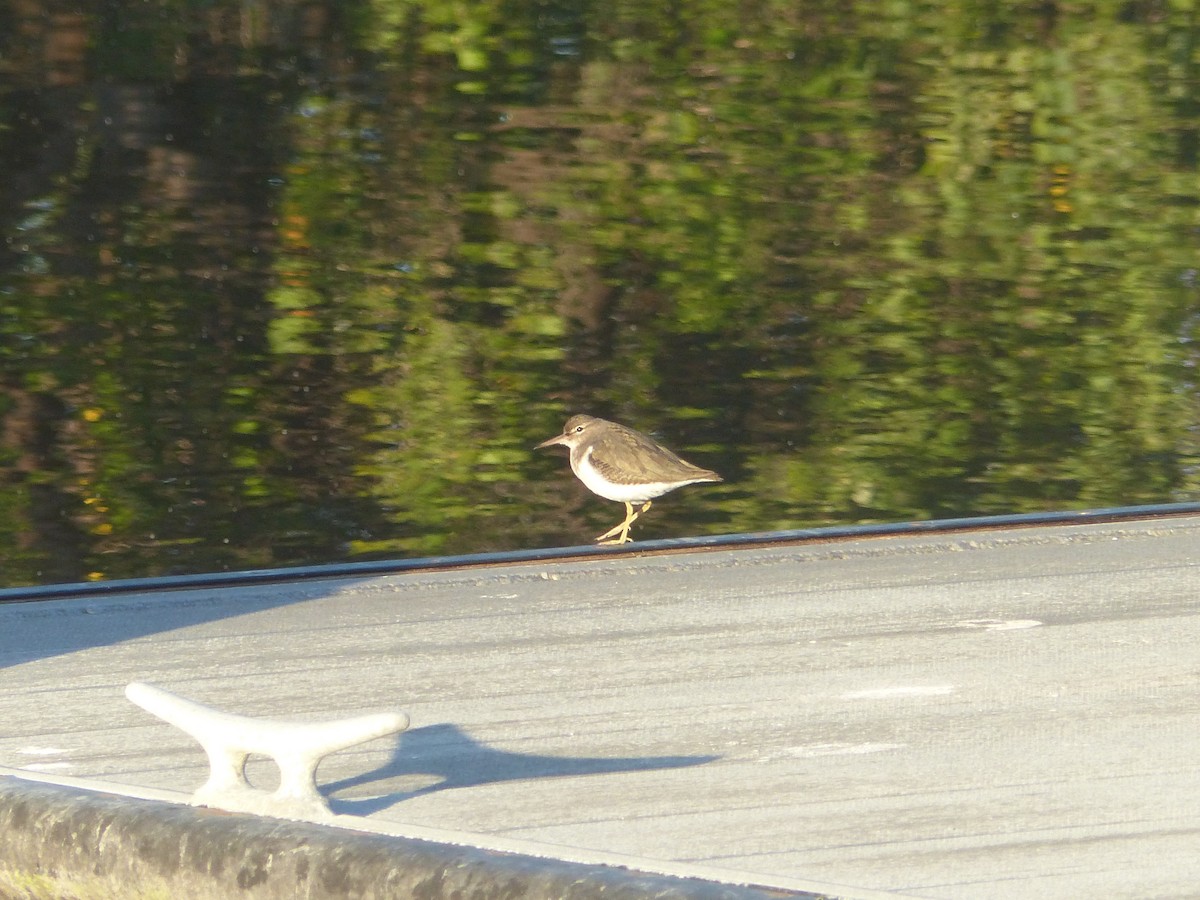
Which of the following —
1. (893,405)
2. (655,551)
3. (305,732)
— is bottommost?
(893,405)

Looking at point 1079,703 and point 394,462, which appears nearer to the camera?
point 1079,703

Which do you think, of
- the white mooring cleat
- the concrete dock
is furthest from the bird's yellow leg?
the white mooring cleat

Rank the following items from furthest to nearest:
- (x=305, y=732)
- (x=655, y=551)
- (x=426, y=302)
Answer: (x=426, y=302) < (x=655, y=551) < (x=305, y=732)

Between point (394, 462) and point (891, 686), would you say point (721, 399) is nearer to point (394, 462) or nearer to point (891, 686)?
point (394, 462)

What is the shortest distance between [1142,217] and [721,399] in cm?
488

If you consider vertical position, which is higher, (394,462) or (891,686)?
(891,686)

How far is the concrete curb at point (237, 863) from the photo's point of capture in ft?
9.31

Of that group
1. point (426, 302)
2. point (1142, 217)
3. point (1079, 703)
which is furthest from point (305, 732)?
point (1142, 217)

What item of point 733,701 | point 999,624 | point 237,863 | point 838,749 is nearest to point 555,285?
point 999,624

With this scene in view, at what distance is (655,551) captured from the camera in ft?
17.3

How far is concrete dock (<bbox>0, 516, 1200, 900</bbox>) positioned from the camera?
3066 millimetres

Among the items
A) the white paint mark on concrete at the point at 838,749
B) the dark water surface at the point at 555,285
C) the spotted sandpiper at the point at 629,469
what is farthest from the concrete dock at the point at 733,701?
the dark water surface at the point at 555,285

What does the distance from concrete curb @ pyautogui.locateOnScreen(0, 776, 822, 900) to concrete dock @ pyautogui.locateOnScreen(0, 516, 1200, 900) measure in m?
0.04

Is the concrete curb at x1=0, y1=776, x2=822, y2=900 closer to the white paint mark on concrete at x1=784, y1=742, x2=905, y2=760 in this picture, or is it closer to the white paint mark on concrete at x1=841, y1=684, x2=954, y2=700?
the white paint mark on concrete at x1=784, y1=742, x2=905, y2=760
